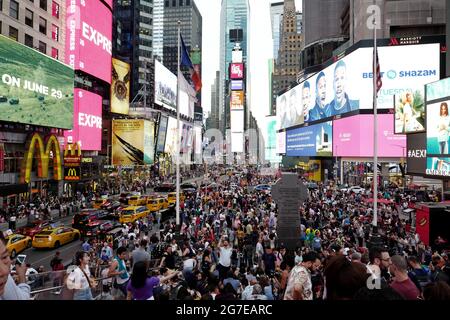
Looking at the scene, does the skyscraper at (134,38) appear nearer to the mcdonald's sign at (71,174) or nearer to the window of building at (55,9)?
the window of building at (55,9)

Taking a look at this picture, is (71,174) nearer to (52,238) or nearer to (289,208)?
(52,238)

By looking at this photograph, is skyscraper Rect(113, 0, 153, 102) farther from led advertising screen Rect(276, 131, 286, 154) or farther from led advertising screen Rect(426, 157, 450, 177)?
led advertising screen Rect(426, 157, 450, 177)

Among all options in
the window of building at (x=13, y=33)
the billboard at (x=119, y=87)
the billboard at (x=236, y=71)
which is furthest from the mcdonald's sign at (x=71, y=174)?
the billboard at (x=236, y=71)

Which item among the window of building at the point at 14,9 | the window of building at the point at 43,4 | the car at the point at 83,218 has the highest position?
the window of building at the point at 43,4

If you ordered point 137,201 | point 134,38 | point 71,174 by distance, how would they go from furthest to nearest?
point 134,38 < point 71,174 < point 137,201

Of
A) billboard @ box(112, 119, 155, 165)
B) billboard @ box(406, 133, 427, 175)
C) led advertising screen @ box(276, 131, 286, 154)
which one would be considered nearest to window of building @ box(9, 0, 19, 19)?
billboard @ box(112, 119, 155, 165)

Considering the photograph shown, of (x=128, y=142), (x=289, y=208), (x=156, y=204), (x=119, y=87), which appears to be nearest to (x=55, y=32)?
(x=119, y=87)
